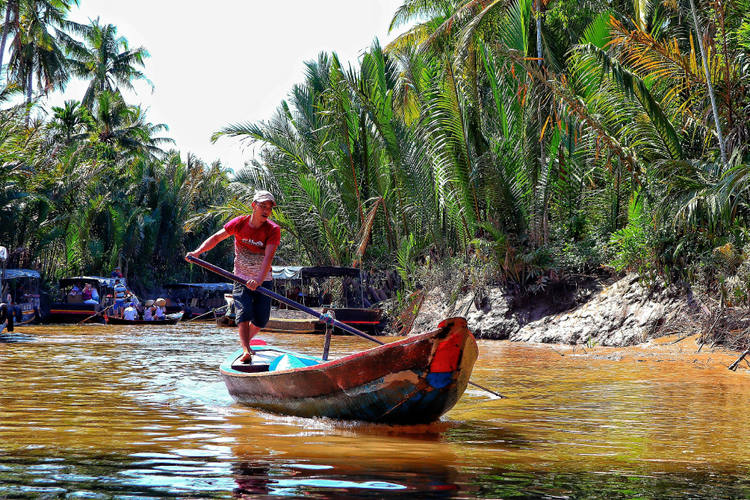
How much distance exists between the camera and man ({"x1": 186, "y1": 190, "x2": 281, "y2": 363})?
6.68m

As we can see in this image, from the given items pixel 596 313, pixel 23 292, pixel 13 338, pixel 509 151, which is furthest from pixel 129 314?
pixel 596 313

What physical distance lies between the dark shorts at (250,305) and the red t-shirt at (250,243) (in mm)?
149

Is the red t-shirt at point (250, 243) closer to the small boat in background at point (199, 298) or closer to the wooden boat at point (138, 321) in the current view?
the wooden boat at point (138, 321)

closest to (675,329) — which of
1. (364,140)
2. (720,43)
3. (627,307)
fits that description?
(627,307)

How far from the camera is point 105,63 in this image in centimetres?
4250

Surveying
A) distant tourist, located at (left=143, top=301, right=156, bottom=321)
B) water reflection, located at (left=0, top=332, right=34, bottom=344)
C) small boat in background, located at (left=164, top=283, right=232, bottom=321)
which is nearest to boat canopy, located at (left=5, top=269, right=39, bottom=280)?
distant tourist, located at (left=143, top=301, right=156, bottom=321)

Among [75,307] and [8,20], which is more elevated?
[8,20]

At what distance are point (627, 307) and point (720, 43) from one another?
459 cm

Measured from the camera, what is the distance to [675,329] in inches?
466

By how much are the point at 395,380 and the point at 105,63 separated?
4207 cm

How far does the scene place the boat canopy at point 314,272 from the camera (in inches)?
837

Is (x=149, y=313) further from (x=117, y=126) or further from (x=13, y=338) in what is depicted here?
(x=117, y=126)

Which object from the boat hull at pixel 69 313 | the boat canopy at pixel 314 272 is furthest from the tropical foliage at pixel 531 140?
the boat hull at pixel 69 313

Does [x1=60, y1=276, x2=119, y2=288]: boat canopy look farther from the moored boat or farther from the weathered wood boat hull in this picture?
the weathered wood boat hull
